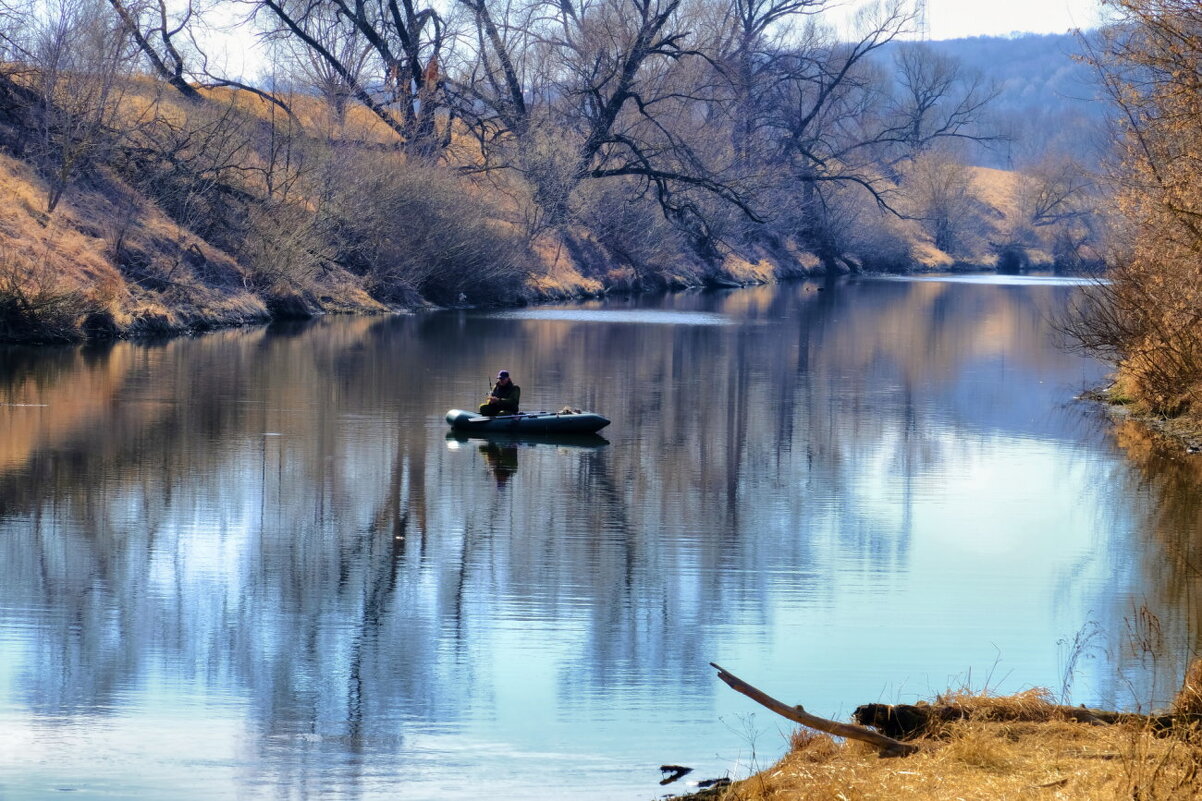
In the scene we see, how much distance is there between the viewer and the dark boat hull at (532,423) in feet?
69.4

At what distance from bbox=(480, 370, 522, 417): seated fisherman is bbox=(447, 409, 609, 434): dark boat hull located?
6.2 inches

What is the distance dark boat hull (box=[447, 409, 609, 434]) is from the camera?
832 inches

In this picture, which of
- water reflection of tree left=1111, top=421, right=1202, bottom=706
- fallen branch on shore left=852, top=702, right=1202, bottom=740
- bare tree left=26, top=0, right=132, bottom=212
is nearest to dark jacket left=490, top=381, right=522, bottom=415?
water reflection of tree left=1111, top=421, right=1202, bottom=706

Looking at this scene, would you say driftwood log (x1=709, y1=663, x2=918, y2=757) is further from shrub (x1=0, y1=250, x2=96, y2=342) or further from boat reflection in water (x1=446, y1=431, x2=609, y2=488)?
shrub (x1=0, y1=250, x2=96, y2=342)

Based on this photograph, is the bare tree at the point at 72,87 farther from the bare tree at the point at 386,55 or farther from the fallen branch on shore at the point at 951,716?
the fallen branch on shore at the point at 951,716

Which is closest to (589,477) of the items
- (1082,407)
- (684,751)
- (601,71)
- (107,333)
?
(684,751)

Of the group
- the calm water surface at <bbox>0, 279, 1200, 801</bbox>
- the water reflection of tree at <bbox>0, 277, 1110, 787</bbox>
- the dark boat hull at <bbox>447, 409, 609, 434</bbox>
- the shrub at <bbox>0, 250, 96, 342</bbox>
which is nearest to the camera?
the calm water surface at <bbox>0, 279, 1200, 801</bbox>

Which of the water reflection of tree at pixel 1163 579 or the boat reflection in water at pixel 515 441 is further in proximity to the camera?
the boat reflection in water at pixel 515 441

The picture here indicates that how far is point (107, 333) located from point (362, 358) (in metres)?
6.23

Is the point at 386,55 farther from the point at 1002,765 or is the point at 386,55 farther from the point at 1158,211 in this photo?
the point at 1002,765

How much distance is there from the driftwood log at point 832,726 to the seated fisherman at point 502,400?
46.3ft

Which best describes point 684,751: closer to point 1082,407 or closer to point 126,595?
point 126,595

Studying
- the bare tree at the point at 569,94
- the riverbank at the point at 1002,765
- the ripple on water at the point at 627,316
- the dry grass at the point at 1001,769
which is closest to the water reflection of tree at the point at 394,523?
the riverbank at the point at 1002,765

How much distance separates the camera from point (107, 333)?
3278cm
